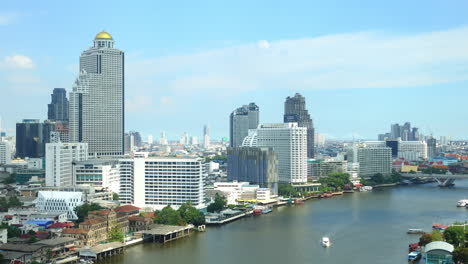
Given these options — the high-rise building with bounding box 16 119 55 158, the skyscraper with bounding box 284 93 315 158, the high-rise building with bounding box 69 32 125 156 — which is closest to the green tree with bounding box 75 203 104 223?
the high-rise building with bounding box 69 32 125 156

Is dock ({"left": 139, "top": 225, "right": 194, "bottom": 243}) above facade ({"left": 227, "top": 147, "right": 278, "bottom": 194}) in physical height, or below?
below

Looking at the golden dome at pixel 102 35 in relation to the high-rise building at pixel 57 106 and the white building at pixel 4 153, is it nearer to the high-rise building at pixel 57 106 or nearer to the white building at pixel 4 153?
the white building at pixel 4 153

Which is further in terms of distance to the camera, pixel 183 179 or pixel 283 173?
pixel 283 173

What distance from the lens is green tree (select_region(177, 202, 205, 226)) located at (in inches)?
996

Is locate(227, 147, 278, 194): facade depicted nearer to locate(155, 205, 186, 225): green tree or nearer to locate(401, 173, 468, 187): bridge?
locate(155, 205, 186, 225): green tree

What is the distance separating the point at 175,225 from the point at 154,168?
5.27 metres

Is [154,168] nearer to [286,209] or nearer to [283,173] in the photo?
[286,209]

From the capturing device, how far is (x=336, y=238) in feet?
73.0

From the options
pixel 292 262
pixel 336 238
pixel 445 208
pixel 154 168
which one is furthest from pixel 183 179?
pixel 445 208

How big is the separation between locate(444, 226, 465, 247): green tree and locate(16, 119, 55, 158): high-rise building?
44028 mm

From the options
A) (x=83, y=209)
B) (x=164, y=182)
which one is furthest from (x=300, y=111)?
(x=83, y=209)

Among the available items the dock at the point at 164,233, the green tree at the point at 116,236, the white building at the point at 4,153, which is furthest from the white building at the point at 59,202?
the white building at the point at 4,153

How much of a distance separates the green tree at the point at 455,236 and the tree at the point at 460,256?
2.22 metres

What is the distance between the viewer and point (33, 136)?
56.6m
